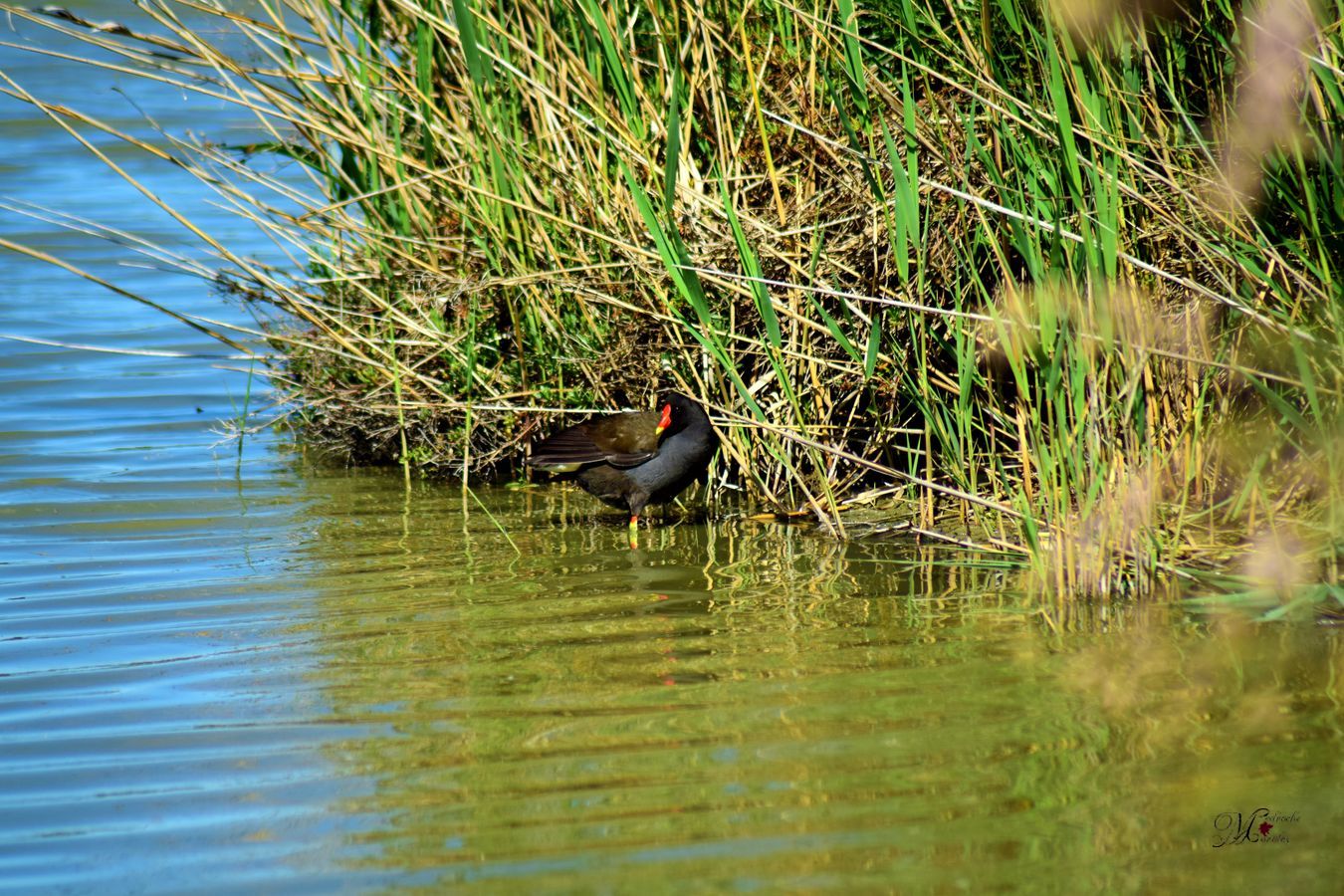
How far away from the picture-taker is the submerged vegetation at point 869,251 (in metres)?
4.09

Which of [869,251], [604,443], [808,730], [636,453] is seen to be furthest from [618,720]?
[869,251]

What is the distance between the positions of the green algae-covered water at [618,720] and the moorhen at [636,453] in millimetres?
192

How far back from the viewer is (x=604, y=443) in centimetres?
598

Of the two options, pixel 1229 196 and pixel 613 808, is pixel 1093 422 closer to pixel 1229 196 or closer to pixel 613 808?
pixel 1229 196

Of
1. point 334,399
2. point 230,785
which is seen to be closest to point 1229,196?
point 230,785

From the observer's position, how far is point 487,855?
277 centimetres

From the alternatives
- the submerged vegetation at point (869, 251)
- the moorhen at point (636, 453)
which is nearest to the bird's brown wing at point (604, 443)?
the moorhen at point (636, 453)

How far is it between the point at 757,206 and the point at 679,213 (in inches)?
12.5

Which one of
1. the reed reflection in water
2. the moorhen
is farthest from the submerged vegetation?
the reed reflection in water

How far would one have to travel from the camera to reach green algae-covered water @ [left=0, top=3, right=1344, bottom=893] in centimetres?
274

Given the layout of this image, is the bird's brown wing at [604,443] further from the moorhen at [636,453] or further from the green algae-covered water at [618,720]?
the green algae-covered water at [618,720]

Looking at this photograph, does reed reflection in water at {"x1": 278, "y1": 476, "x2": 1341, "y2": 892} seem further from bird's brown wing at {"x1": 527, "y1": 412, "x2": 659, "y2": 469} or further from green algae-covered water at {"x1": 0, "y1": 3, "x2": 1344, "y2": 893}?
bird's brown wing at {"x1": 527, "y1": 412, "x2": 659, "y2": 469}

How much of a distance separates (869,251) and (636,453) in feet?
4.01

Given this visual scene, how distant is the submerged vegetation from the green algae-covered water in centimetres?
41
